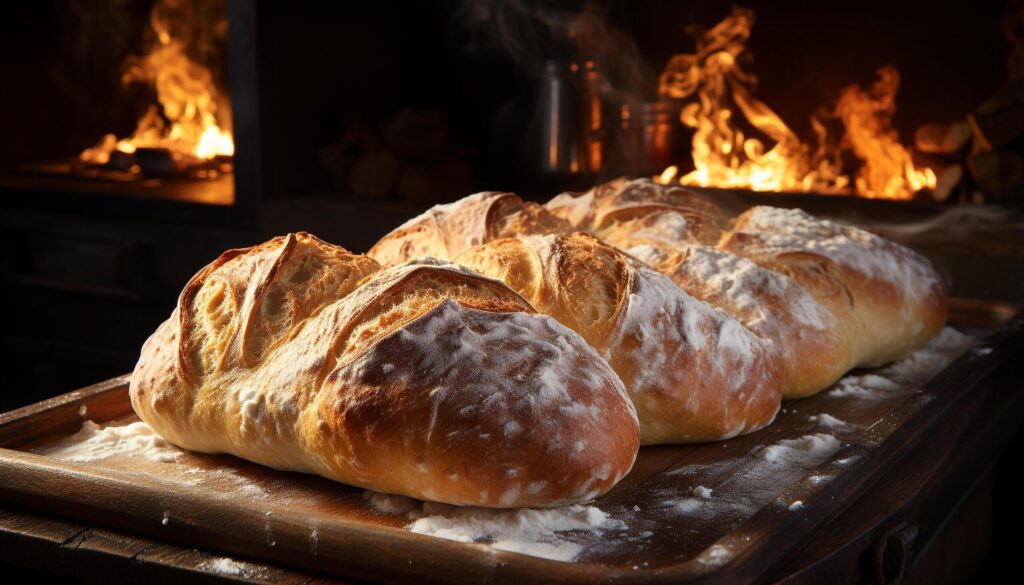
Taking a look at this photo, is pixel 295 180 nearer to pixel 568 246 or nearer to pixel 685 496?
pixel 568 246

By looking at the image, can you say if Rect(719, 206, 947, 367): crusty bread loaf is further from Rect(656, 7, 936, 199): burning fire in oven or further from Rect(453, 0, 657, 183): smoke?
Rect(453, 0, 657, 183): smoke

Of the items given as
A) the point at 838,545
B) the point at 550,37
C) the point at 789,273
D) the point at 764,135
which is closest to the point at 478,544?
the point at 838,545

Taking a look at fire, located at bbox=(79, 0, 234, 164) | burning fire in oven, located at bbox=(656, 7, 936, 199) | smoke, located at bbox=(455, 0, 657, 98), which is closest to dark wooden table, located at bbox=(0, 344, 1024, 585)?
burning fire in oven, located at bbox=(656, 7, 936, 199)

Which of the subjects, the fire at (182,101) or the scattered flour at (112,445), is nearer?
the scattered flour at (112,445)

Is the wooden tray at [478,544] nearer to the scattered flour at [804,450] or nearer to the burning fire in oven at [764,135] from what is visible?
the scattered flour at [804,450]

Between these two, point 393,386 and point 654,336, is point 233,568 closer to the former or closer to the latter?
point 393,386

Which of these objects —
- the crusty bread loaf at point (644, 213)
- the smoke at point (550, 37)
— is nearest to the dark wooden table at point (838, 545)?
the crusty bread loaf at point (644, 213)

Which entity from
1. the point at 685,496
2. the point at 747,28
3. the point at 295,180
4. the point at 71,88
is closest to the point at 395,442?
the point at 685,496
